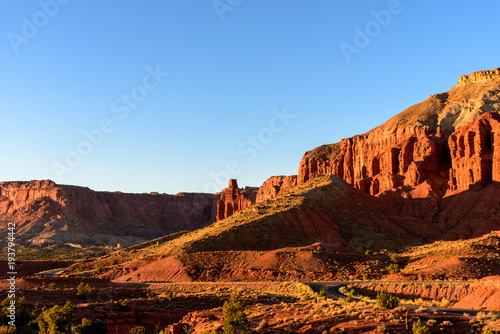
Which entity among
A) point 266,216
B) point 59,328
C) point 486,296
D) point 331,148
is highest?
point 331,148

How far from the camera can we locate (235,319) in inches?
1034

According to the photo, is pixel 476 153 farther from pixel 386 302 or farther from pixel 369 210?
pixel 386 302

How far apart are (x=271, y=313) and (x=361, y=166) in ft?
327

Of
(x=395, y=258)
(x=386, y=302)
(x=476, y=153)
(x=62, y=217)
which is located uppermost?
(x=62, y=217)

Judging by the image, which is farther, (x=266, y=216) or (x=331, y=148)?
(x=331, y=148)

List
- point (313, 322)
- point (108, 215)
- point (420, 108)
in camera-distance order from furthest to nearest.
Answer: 1. point (108, 215)
2. point (420, 108)
3. point (313, 322)

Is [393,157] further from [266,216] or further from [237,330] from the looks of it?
[237,330]

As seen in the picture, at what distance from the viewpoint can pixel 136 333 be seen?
29.2 m

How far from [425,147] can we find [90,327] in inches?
3584

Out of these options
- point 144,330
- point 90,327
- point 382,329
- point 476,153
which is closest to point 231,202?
point 476,153

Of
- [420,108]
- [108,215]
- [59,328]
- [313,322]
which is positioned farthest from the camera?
[108,215]

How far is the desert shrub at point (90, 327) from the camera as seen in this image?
2856 centimetres

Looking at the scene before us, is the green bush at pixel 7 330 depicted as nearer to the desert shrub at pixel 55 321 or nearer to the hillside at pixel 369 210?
the desert shrub at pixel 55 321

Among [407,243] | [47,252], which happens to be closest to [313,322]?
[407,243]
